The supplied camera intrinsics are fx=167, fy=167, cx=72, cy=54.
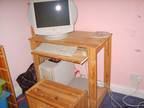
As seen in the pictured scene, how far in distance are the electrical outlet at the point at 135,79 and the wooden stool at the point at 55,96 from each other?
70 centimetres

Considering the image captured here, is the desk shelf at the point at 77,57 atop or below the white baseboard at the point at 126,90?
atop

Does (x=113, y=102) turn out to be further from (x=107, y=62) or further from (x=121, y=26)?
(x=121, y=26)

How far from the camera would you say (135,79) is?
77.6 inches

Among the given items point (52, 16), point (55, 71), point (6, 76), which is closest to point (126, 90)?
point (55, 71)

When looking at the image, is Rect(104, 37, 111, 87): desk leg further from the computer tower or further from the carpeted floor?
the computer tower

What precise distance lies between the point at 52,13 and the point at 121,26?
0.75 meters

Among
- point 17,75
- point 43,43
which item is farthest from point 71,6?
→ point 17,75

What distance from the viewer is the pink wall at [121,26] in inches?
67.3

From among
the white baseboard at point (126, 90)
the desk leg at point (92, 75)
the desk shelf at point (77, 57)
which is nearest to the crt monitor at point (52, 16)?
the desk shelf at point (77, 57)

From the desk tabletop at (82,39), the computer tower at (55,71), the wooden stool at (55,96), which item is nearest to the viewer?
the wooden stool at (55,96)

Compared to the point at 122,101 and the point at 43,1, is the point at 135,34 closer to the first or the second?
the point at 122,101

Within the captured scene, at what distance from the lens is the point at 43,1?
5.61ft

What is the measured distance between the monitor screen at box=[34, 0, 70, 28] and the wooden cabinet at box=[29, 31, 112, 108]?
0.18 metres

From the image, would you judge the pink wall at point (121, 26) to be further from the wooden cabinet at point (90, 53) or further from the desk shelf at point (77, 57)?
the desk shelf at point (77, 57)
